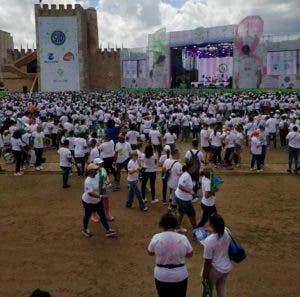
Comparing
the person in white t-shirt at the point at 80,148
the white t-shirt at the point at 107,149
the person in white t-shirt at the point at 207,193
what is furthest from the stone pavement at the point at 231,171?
the person in white t-shirt at the point at 207,193

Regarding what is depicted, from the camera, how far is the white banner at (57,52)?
174 feet

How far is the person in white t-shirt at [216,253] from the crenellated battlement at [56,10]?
52510 mm

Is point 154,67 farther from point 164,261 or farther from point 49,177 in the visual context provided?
point 164,261

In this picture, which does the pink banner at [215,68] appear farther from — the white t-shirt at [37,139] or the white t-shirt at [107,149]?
the white t-shirt at [107,149]

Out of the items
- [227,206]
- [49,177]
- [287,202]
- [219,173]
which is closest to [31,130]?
[49,177]

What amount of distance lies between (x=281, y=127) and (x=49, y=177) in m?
9.58

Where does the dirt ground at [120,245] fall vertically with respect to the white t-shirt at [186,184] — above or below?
below

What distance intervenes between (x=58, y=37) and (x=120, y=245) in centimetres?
4903

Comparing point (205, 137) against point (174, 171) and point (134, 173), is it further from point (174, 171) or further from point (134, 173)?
point (174, 171)

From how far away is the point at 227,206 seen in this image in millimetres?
10508

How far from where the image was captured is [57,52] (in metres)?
53.8

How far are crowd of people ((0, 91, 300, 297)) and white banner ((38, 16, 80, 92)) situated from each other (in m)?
26.8

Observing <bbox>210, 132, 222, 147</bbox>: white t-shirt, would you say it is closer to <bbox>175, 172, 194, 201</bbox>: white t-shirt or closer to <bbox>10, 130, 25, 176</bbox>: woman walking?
<bbox>10, 130, 25, 176</bbox>: woman walking

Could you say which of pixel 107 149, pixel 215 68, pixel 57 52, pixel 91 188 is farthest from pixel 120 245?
pixel 57 52
